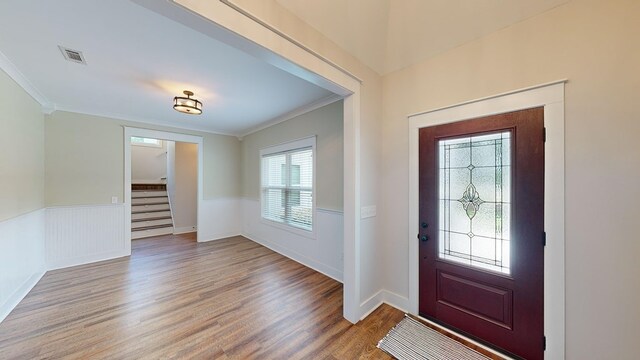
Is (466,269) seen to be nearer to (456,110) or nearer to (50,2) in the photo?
(456,110)

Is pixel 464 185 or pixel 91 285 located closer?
pixel 464 185

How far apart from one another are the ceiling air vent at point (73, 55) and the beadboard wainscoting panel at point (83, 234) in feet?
9.37

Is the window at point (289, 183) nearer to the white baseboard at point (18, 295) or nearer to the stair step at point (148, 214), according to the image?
the white baseboard at point (18, 295)

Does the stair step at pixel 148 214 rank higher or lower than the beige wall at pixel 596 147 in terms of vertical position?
lower

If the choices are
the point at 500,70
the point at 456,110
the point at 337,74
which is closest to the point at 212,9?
the point at 337,74

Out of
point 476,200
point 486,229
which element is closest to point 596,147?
point 476,200

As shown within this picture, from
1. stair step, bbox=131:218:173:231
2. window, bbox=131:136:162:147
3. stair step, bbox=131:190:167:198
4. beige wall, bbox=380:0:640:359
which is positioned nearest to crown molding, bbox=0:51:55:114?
stair step, bbox=131:218:173:231

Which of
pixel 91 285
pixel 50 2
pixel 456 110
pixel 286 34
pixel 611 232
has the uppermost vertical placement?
pixel 50 2

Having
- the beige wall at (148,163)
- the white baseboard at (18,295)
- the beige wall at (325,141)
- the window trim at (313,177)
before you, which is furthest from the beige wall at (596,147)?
the beige wall at (148,163)

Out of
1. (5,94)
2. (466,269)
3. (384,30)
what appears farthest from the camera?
(5,94)

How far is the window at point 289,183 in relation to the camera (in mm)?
3764

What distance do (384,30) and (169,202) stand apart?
7172 millimetres

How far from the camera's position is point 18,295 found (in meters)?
2.54

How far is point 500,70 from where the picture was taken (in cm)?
176
